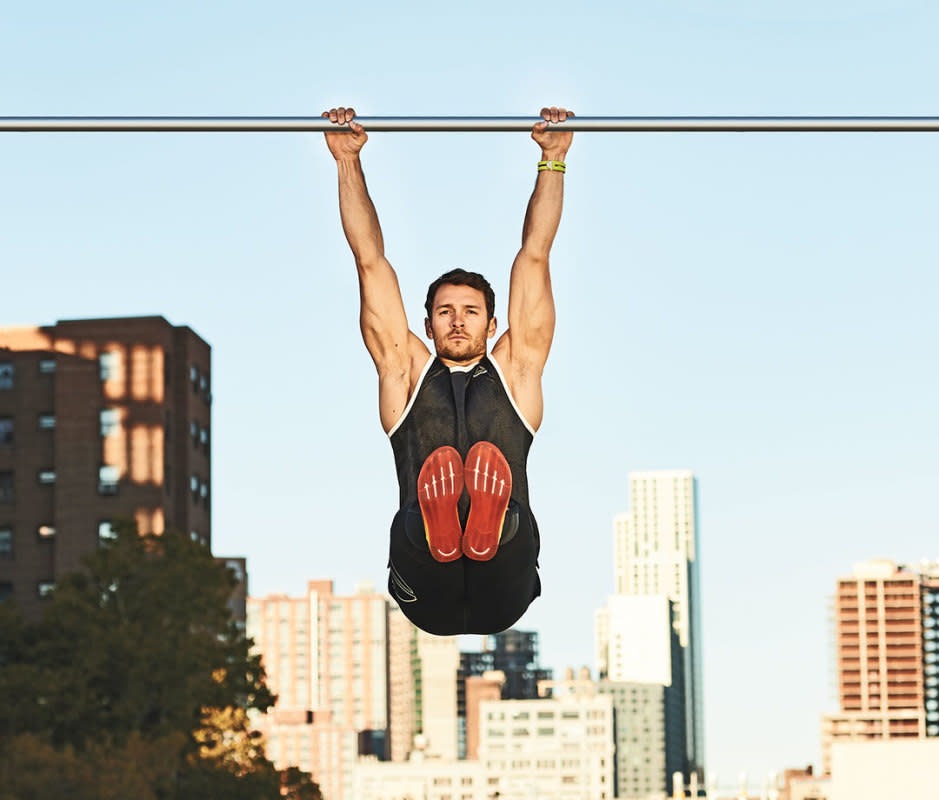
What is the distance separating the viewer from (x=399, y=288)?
44.2 ft

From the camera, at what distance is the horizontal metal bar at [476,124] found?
13.2m

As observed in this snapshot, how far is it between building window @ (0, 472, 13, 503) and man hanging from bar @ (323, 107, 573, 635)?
86483 millimetres

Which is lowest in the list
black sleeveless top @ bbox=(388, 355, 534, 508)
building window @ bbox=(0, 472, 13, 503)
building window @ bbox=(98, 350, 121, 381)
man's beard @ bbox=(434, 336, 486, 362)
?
black sleeveless top @ bbox=(388, 355, 534, 508)

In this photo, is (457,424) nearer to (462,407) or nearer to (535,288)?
(462,407)

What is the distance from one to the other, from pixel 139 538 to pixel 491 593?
39.6 m

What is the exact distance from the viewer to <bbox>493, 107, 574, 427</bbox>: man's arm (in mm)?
13359

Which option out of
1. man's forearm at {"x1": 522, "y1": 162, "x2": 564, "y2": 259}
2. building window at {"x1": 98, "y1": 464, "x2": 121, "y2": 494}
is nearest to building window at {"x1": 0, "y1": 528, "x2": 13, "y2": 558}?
building window at {"x1": 98, "y1": 464, "x2": 121, "y2": 494}

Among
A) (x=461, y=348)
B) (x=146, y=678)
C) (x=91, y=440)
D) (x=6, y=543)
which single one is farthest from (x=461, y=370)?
(x=6, y=543)

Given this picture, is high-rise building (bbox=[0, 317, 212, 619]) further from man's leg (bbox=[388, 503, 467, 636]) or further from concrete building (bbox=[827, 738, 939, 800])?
concrete building (bbox=[827, 738, 939, 800])

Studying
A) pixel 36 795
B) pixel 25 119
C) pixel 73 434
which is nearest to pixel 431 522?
pixel 25 119

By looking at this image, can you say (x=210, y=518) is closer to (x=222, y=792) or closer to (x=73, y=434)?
(x=73, y=434)

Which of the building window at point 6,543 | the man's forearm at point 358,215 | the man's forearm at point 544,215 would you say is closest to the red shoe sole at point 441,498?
the man's forearm at point 358,215

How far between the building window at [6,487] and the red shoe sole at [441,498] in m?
87.1

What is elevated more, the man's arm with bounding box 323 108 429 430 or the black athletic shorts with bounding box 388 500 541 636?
the man's arm with bounding box 323 108 429 430
